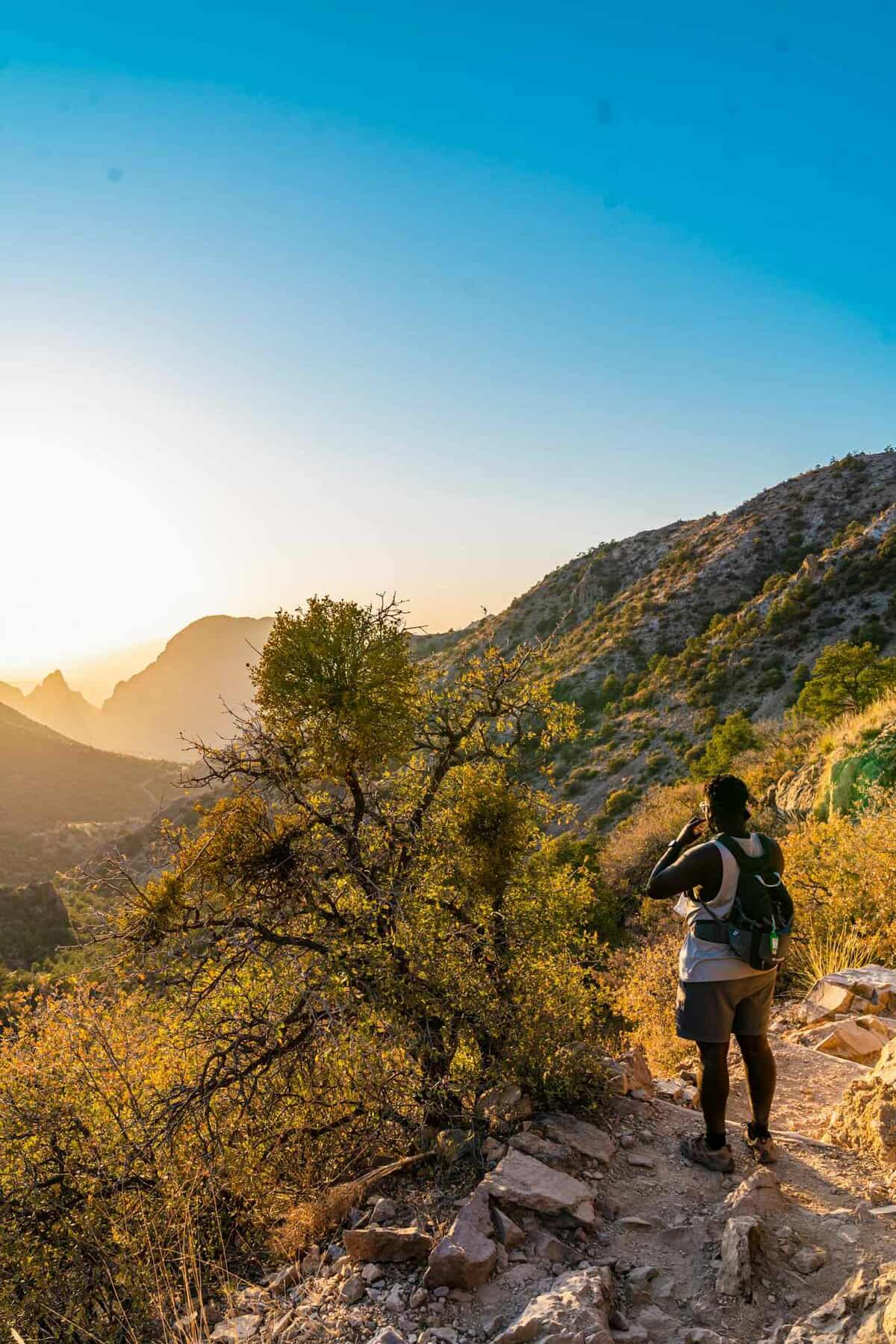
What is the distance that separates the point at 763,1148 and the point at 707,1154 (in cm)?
39

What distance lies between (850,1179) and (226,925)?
4345mm

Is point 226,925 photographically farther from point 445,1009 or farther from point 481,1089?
point 481,1089

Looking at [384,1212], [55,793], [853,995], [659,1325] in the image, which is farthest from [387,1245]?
[55,793]

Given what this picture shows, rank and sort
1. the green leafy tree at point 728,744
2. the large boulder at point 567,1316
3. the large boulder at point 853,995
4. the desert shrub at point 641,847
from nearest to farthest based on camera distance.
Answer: the large boulder at point 567,1316, the large boulder at point 853,995, the desert shrub at point 641,847, the green leafy tree at point 728,744

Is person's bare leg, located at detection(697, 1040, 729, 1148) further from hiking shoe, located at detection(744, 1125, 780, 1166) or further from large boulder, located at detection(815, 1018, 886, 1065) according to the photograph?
large boulder, located at detection(815, 1018, 886, 1065)

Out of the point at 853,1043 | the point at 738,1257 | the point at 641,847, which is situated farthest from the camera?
the point at 641,847

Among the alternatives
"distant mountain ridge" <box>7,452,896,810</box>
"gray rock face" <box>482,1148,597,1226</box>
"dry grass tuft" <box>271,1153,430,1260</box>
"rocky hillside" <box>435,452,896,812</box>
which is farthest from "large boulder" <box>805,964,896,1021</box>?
"rocky hillside" <box>435,452,896,812</box>

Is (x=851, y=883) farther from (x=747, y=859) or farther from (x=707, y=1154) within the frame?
(x=747, y=859)

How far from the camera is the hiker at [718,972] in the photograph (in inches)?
178

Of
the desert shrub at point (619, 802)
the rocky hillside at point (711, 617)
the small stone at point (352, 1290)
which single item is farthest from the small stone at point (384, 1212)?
the rocky hillside at point (711, 617)

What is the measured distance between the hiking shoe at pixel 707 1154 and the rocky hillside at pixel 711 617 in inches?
1320

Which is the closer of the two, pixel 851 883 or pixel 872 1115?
pixel 872 1115

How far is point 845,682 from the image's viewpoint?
26375mm

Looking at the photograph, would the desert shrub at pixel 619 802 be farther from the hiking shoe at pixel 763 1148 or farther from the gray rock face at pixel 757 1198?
the gray rock face at pixel 757 1198
